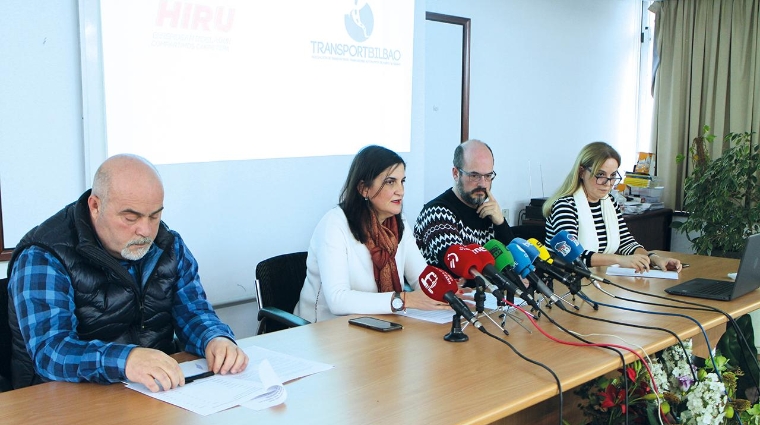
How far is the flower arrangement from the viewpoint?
1.88 metres

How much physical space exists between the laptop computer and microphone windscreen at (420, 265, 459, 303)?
1051mm

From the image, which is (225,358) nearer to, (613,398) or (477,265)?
(477,265)

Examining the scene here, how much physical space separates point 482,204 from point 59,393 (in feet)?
6.37

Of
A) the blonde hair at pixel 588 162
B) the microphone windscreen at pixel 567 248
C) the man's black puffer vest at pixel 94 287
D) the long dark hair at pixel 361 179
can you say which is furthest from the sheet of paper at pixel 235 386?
the blonde hair at pixel 588 162

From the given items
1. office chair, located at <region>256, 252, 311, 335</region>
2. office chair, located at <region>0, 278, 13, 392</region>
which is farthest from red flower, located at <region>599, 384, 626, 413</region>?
office chair, located at <region>0, 278, 13, 392</region>

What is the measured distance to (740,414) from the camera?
2051 millimetres

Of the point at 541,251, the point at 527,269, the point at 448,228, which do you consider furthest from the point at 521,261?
the point at 448,228

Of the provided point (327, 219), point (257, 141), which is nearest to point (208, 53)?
point (257, 141)

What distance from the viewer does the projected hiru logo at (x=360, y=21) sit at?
3717 millimetres

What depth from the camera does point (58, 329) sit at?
1.69 metres

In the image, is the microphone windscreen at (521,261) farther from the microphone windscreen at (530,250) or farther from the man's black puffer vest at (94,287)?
the man's black puffer vest at (94,287)

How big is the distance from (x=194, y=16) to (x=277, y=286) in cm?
123

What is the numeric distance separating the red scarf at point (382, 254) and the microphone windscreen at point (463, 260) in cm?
61

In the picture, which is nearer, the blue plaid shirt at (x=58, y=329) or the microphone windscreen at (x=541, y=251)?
the blue plaid shirt at (x=58, y=329)
